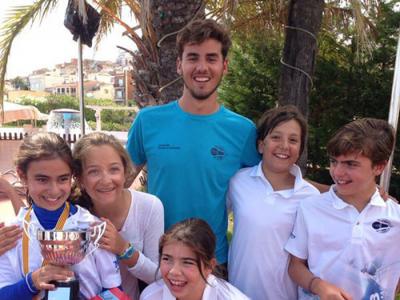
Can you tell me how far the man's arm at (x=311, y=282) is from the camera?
5.96ft

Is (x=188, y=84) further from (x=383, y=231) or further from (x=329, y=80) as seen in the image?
(x=329, y=80)

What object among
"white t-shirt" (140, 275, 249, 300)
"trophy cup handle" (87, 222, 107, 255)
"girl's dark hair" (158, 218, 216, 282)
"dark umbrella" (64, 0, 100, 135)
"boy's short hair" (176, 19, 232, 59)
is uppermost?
"dark umbrella" (64, 0, 100, 135)

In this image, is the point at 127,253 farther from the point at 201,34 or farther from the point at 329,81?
the point at 329,81

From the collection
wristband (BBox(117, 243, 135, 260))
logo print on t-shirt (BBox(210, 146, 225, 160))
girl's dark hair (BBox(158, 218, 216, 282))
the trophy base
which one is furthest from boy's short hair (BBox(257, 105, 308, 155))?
the trophy base

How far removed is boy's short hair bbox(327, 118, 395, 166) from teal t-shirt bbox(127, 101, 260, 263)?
1.83 ft

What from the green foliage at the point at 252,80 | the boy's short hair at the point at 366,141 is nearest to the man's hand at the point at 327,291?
the boy's short hair at the point at 366,141

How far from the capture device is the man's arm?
71.5 inches

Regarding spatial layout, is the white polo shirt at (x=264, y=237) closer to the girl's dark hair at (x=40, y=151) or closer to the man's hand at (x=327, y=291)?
the man's hand at (x=327, y=291)

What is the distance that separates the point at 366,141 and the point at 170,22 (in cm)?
266

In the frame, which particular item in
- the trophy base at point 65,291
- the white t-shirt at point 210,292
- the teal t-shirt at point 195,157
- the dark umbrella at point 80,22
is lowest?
the white t-shirt at point 210,292

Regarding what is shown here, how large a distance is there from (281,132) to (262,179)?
0.91 feet

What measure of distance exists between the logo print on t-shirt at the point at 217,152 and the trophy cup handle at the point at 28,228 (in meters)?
1.01

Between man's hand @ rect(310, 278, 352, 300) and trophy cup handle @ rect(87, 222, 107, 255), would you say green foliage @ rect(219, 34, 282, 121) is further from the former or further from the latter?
trophy cup handle @ rect(87, 222, 107, 255)

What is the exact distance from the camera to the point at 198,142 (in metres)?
2.28
